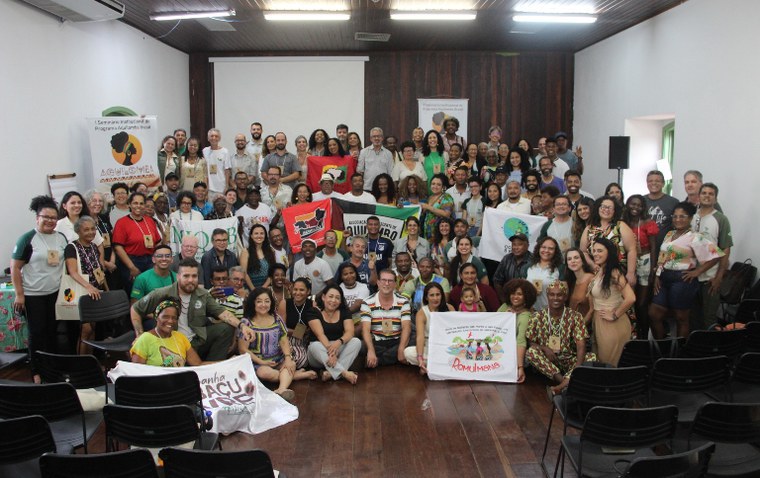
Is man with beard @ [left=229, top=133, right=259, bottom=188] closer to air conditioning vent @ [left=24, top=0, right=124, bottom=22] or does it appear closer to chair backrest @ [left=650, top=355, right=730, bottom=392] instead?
air conditioning vent @ [left=24, top=0, right=124, bottom=22]

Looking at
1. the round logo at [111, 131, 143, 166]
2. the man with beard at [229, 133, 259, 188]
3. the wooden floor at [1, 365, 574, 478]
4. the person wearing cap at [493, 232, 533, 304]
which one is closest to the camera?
the wooden floor at [1, 365, 574, 478]

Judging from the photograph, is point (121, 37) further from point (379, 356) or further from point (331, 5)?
point (379, 356)

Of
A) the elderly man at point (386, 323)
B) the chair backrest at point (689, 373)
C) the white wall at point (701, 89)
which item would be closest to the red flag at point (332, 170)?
the elderly man at point (386, 323)

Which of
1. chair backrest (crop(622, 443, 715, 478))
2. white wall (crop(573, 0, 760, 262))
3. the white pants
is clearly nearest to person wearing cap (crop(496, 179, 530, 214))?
white wall (crop(573, 0, 760, 262))

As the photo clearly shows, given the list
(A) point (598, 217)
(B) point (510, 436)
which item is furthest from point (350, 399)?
(A) point (598, 217)

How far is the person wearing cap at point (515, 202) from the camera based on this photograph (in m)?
8.23

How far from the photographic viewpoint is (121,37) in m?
10.5

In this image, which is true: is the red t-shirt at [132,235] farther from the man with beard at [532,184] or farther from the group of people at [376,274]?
the man with beard at [532,184]

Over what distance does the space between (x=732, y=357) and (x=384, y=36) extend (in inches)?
333

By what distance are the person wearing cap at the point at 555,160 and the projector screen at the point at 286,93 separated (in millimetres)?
5611

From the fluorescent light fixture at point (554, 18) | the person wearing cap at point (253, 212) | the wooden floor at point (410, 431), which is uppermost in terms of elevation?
the fluorescent light fixture at point (554, 18)

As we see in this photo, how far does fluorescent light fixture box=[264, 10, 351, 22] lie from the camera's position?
9930mm

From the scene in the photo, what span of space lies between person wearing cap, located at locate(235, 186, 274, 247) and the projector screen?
19.0 ft

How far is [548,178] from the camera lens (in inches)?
355
